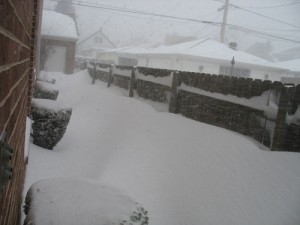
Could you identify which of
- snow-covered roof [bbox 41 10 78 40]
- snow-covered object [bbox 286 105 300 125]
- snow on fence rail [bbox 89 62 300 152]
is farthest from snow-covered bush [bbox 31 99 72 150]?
snow-covered roof [bbox 41 10 78 40]

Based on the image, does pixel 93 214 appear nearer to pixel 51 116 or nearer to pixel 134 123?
pixel 51 116

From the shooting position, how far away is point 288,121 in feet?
13.0

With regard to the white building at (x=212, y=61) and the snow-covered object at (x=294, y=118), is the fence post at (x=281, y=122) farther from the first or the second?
the white building at (x=212, y=61)

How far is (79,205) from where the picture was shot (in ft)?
6.69

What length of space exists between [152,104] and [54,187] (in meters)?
5.89

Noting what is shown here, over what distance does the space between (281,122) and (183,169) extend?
147 cm

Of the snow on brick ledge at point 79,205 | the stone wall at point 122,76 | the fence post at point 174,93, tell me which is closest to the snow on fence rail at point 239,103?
the fence post at point 174,93

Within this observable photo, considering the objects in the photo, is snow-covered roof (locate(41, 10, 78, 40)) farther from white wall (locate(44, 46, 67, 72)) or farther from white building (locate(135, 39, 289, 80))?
white building (locate(135, 39, 289, 80))

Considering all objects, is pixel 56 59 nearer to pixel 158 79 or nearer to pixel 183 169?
pixel 158 79

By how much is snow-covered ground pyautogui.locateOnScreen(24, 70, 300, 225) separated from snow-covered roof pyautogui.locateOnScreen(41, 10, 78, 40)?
60.3 feet

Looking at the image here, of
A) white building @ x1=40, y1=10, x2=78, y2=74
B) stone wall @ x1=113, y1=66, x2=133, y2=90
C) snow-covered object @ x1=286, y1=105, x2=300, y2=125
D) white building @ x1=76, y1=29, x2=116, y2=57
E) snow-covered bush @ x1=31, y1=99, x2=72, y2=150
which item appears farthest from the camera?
white building @ x1=76, y1=29, x2=116, y2=57

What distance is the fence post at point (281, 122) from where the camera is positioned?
3.94 metres

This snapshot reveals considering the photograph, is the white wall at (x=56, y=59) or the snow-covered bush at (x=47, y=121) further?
the white wall at (x=56, y=59)

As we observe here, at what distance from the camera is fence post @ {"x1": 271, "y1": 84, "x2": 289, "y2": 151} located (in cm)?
394
